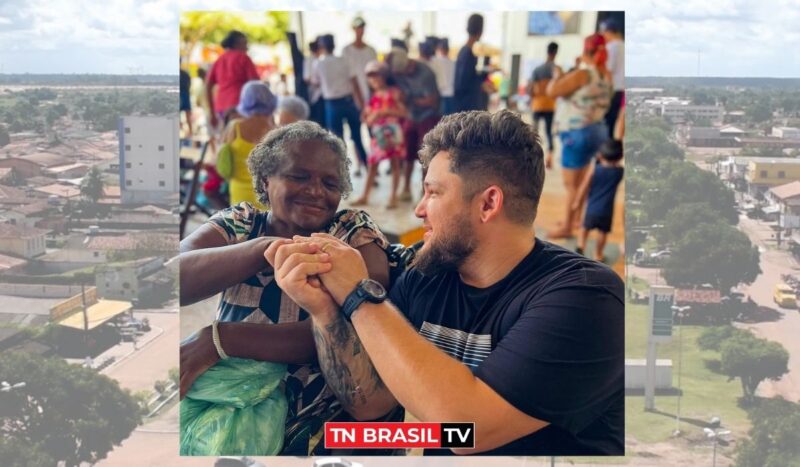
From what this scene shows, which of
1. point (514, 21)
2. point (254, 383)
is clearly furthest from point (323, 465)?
point (514, 21)

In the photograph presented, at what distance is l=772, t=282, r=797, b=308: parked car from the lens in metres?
3.75

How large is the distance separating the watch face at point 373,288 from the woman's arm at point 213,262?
0.38 meters

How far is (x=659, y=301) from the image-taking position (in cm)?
373

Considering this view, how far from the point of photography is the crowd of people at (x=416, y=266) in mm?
3373

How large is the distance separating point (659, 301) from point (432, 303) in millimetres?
900

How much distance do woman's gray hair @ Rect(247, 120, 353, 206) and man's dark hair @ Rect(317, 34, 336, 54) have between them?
35 cm

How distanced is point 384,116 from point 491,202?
2.11 feet

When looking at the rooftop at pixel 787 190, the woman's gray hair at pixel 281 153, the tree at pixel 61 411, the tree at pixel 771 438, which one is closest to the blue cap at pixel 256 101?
the woman's gray hair at pixel 281 153

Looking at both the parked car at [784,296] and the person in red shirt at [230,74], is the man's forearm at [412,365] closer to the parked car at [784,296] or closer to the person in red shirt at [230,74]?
the person in red shirt at [230,74]

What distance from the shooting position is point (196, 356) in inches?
144

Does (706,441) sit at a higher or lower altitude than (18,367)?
lower

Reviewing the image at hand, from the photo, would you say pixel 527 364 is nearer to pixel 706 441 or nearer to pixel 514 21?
pixel 706 441

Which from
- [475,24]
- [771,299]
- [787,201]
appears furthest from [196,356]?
[787,201]

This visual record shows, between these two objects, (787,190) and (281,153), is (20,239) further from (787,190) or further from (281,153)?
(787,190)
